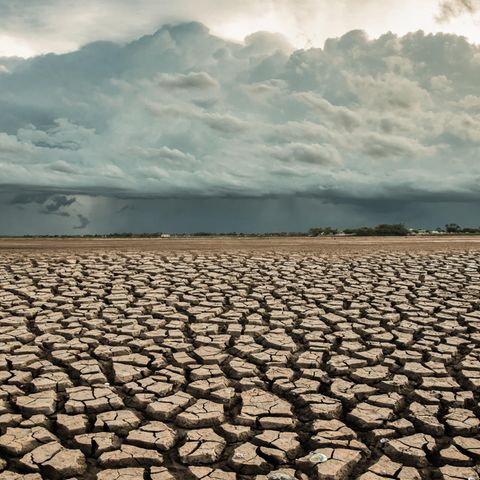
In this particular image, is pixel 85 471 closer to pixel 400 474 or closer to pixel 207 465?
pixel 207 465

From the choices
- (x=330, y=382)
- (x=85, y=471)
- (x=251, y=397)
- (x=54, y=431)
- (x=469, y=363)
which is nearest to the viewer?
(x=85, y=471)

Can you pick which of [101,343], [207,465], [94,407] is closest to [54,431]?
[94,407]

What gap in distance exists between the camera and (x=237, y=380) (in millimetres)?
3938

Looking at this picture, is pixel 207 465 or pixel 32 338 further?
pixel 32 338

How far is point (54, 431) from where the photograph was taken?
3.14 metres

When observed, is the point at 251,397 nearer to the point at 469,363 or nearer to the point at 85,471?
the point at 85,471

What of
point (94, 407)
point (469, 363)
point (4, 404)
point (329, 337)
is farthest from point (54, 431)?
point (469, 363)

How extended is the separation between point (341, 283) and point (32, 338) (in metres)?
4.53

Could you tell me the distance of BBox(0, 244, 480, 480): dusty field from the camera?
9.23 feet

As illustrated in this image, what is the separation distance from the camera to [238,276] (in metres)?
8.29

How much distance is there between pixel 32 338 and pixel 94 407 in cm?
181

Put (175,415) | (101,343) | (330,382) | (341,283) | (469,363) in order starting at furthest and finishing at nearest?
(341,283) < (101,343) < (469,363) < (330,382) < (175,415)

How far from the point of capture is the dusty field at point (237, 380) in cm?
281

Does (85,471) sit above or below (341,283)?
below
